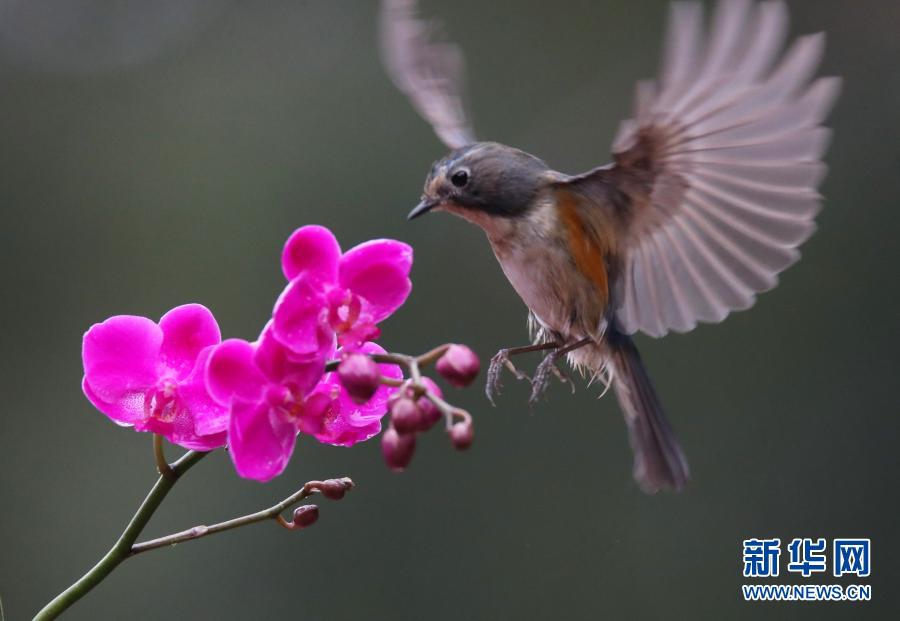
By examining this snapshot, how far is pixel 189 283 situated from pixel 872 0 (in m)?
4.38

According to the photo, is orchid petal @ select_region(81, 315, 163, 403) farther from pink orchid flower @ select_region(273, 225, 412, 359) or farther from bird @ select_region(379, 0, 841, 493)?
bird @ select_region(379, 0, 841, 493)

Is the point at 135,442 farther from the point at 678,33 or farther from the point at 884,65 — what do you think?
the point at 884,65

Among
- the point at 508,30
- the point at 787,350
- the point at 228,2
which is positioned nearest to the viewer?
the point at 787,350

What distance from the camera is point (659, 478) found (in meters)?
2.62

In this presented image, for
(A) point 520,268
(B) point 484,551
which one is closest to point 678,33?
(A) point 520,268

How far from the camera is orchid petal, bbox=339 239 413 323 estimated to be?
1.63 metres

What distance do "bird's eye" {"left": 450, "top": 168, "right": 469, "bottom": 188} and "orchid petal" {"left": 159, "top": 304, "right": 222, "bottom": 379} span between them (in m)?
1.02

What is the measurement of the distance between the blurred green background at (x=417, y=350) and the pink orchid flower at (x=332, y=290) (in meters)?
3.06

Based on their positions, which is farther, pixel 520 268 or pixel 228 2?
pixel 228 2

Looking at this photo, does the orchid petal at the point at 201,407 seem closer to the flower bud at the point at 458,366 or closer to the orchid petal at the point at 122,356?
the orchid petal at the point at 122,356

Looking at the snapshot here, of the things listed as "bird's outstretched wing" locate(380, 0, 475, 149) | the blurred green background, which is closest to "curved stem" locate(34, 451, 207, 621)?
"bird's outstretched wing" locate(380, 0, 475, 149)

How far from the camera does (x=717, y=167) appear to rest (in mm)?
2422

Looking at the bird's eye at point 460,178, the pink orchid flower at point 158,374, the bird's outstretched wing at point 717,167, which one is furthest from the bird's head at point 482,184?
the pink orchid flower at point 158,374

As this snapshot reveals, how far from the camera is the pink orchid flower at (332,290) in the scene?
150cm
